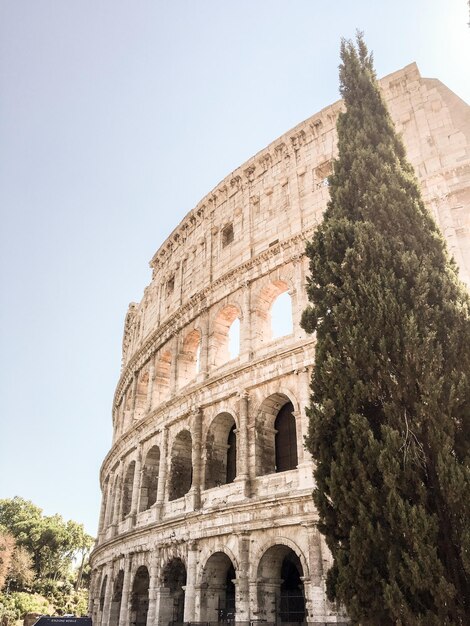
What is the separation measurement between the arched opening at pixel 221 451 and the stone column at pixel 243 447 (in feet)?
3.96

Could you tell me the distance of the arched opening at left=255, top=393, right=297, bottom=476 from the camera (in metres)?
12.3

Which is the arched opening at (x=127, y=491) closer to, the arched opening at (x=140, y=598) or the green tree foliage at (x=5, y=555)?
the arched opening at (x=140, y=598)

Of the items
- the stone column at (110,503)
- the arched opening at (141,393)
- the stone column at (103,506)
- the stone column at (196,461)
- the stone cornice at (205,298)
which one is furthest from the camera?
the stone column at (103,506)

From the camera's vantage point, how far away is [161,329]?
60.2 ft

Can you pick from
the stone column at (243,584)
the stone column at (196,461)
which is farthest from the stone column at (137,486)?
the stone column at (243,584)

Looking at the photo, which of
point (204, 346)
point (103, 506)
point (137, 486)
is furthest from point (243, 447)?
point (103, 506)

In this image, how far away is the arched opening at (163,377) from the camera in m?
18.0

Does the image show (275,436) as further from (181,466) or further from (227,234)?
(227,234)

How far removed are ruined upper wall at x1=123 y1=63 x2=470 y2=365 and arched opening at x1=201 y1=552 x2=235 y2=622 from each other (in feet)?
26.4

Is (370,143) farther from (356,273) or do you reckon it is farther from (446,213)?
(446,213)

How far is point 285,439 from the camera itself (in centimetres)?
1279

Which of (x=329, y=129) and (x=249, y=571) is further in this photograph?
(x=329, y=129)

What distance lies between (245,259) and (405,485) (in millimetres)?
10403

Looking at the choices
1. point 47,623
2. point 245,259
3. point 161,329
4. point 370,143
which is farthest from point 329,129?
point 47,623
